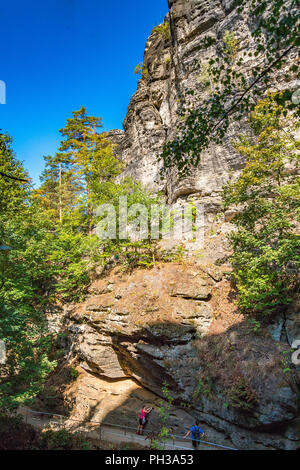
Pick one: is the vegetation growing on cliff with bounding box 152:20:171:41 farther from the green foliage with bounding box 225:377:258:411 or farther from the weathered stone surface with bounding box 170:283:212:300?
the green foliage with bounding box 225:377:258:411

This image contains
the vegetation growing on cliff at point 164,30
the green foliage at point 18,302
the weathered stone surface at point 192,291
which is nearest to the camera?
the green foliage at point 18,302

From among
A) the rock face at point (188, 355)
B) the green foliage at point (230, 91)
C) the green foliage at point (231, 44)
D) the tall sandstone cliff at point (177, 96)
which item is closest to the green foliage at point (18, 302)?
the rock face at point (188, 355)

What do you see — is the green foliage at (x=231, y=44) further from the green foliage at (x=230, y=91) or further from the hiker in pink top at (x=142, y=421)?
the hiker in pink top at (x=142, y=421)

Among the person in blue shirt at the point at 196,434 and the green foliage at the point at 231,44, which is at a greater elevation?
the green foliage at the point at 231,44

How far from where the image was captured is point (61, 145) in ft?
82.0

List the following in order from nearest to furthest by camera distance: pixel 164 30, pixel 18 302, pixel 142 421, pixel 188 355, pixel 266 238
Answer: pixel 142 421
pixel 188 355
pixel 266 238
pixel 18 302
pixel 164 30

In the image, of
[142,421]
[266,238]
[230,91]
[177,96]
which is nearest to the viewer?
[230,91]

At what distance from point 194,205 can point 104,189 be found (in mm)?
6921

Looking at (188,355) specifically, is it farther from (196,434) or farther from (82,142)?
(82,142)

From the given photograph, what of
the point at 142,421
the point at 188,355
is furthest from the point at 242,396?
the point at 142,421

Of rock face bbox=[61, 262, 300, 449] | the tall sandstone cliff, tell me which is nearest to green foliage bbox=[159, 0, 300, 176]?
rock face bbox=[61, 262, 300, 449]

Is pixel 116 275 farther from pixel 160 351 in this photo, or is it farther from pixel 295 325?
pixel 295 325

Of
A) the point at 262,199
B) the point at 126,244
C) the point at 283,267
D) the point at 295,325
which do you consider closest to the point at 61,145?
the point at 126,244

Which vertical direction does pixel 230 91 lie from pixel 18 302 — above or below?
above
